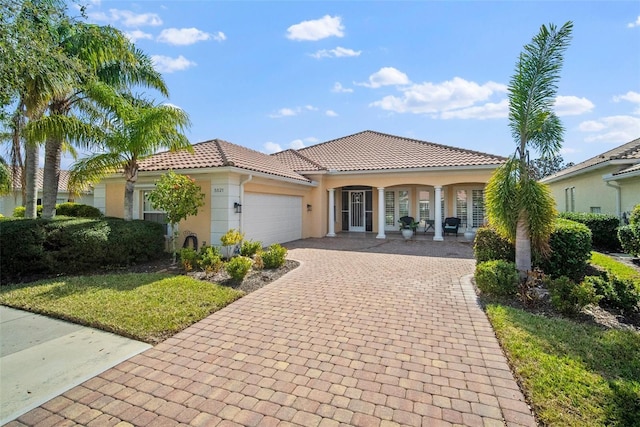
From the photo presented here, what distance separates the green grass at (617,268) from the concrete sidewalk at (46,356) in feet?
32.7

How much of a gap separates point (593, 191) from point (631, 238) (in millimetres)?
8129

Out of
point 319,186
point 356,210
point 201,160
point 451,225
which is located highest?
point 201,160

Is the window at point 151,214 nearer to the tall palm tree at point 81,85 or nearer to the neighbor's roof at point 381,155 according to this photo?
the tall palm tree at point 81,85

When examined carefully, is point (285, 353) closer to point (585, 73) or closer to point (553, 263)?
point (553, 263)

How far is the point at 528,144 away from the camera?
6957mm

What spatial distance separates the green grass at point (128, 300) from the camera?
5.10 m

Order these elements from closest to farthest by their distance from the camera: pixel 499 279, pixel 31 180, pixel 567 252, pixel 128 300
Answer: pixel 128 300, pixel 499 279, pixel 567 252, pixel 31 180

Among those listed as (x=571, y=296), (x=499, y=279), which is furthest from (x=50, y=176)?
(x=571, y=296)

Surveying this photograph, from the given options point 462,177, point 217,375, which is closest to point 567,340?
point 217,375

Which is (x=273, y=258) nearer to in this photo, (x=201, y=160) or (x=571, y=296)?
(x=201, y=160)

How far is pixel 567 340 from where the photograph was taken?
4434 millimetres

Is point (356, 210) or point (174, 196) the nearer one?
point (174, 196)

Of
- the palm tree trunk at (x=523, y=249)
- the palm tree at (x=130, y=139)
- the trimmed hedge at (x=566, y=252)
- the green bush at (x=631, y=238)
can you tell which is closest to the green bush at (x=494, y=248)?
the trimmed hedge at (x=566, y=252)

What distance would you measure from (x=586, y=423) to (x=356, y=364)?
2.24 m
